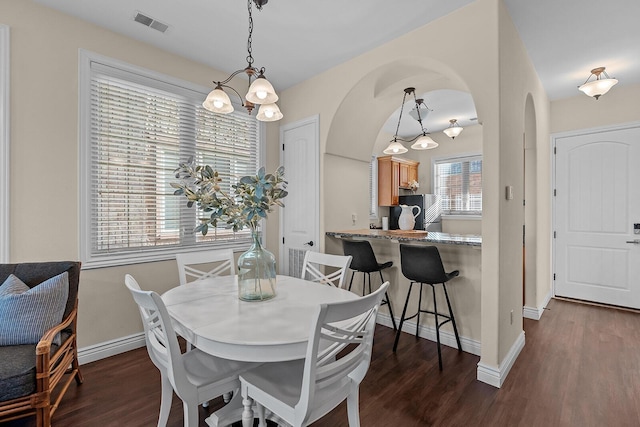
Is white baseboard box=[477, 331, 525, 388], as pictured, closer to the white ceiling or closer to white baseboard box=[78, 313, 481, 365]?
white baseboard box=[78, 313, 481, 365]

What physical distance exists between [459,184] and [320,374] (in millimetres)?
5489

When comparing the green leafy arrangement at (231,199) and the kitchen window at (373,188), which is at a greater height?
the kitchen window at (373,188)

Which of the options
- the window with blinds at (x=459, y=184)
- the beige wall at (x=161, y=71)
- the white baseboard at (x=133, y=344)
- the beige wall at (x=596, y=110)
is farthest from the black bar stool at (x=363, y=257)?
the window with blinds at (x=459, y=184)

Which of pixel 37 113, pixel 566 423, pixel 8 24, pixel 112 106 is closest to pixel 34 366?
pixel 37 113

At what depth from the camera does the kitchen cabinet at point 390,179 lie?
18.6ft

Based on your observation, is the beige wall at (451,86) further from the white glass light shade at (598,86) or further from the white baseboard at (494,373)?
the white glass light shade at (598,86)

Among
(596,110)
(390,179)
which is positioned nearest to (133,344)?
(390,179)

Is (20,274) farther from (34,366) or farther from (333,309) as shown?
(333,309)

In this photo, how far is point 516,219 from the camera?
102 inches

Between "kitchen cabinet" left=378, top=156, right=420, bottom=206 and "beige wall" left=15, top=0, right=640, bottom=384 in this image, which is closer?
"beige wall" left=15, top=0, right=640, bottom=384

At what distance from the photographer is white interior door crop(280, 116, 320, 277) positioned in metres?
3.43

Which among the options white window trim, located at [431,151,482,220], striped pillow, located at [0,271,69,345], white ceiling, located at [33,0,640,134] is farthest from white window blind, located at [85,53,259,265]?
white window trim, located at [431,151,482,220]

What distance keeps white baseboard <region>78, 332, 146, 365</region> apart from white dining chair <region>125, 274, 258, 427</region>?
140 centimetres

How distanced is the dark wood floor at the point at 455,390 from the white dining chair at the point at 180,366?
0.56 m
